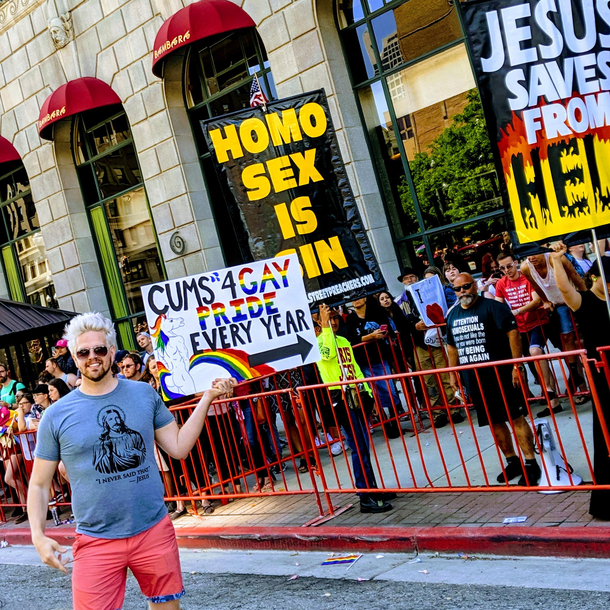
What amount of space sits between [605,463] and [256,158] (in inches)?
159

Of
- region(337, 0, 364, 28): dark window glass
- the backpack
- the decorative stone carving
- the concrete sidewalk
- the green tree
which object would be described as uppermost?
the decorative stone carving

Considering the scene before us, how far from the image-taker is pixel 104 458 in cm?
395

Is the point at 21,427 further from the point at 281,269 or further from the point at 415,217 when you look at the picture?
the point at 415,217

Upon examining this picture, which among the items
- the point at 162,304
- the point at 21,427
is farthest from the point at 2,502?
the point at 162,304

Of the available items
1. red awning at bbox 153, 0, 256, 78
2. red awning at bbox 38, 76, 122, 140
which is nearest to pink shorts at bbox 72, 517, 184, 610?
red awning at bbox 153, 0, 256, 78

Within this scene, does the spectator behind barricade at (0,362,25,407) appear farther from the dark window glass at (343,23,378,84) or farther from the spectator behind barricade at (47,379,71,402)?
the dark window glass at (343,23,378,84)

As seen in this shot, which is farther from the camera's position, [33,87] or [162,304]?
[33,87]

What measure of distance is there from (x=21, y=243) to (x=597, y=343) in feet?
56.6

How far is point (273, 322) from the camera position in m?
6.93

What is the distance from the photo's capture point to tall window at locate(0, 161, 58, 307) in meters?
19.5

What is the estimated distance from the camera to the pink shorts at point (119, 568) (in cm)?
379

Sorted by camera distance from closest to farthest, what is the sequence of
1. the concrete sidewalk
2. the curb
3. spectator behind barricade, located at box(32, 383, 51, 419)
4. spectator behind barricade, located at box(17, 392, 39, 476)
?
the curb < the concrete sidewalk < spectator behind barricade, located at box(17, 392, 39, 476) < spectator behind barricade, located at box(32, 383, 51, 419)

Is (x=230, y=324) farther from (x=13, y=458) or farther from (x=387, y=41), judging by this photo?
(x=387, y=41)

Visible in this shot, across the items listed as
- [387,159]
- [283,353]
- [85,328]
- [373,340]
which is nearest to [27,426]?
[373,340]
